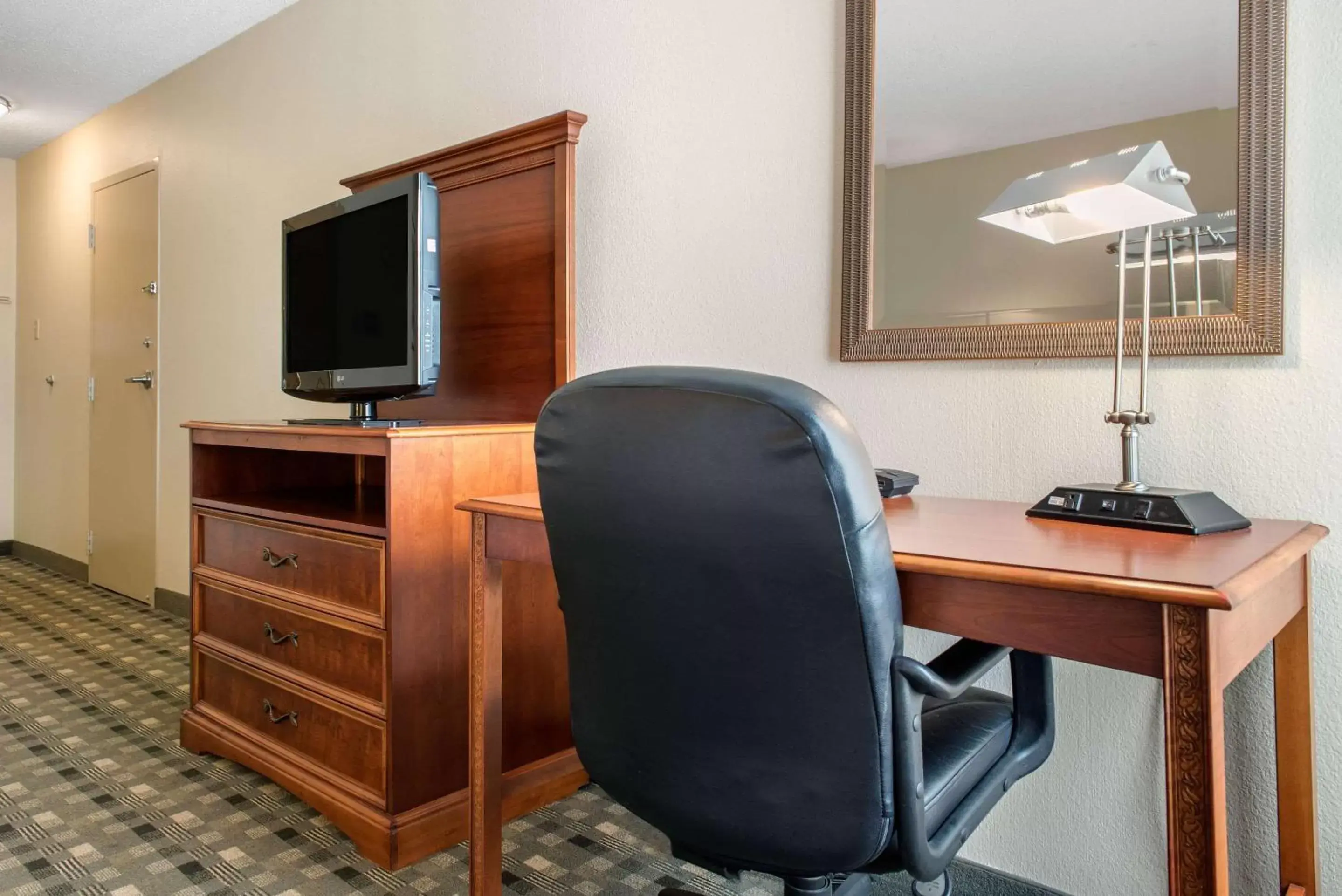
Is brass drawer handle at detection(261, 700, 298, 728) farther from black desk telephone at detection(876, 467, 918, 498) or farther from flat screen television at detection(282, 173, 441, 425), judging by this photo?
black desk telephone at detection(876, 467, 918, 498)

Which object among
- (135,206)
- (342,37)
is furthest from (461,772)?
(135,206)

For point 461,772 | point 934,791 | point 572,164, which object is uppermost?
point 572,164

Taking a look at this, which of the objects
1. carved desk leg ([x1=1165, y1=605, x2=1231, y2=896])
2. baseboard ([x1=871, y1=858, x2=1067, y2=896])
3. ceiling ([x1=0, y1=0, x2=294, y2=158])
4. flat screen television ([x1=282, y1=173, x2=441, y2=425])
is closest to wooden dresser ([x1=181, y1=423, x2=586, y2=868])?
flat screen television ([x1=282, y1=173, x2=441, y2=425])

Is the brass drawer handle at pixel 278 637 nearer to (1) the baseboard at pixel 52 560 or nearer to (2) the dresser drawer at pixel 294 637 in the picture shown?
(2) the dresser drawer at pixel 294 637

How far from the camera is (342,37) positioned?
10.2 feet

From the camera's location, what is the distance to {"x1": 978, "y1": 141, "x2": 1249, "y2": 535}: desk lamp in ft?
4.04

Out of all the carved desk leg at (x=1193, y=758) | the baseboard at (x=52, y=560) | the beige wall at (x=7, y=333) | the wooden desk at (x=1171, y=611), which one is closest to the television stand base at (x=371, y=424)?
the wooden desk at (x=1171, y=611)

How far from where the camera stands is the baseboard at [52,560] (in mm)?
4812

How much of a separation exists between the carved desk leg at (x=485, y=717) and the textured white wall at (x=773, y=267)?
0.78 m

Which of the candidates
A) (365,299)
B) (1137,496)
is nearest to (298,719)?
(365,299)

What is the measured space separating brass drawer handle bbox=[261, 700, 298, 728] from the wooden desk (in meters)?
1.00

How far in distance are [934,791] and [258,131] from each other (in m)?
3.50

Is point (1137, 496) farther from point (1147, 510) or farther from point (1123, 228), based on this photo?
point (1123, 228)

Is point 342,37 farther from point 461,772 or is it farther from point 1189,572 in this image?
point 1189,572
